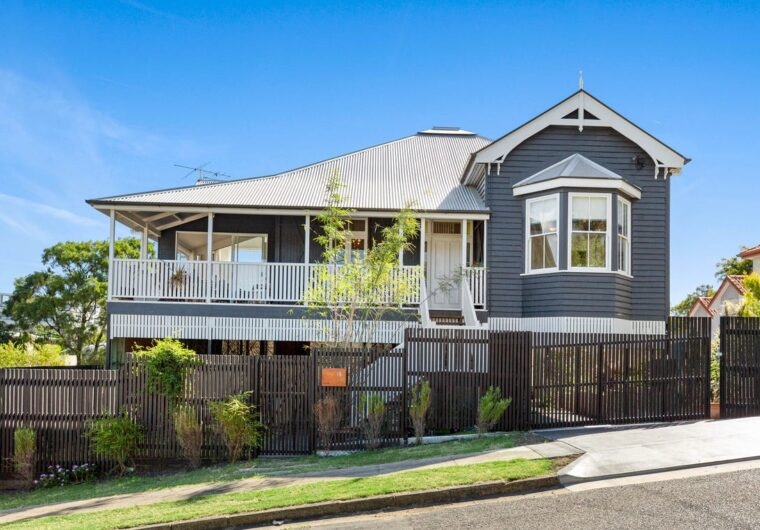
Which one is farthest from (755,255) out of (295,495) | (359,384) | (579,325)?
(295,495)

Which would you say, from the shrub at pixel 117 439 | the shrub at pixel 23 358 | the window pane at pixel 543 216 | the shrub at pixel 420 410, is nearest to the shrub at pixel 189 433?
the shrub at pixel 117 439

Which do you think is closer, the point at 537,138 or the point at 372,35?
the point at 537,138

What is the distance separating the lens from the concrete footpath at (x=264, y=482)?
10102mm

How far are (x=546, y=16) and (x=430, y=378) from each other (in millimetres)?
10196

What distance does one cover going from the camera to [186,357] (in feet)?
42.6

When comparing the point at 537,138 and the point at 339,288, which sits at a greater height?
the point at 537,138

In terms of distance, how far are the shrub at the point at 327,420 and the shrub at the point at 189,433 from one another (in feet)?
6.78

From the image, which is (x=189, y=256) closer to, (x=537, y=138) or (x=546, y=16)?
(x=537, y=138)

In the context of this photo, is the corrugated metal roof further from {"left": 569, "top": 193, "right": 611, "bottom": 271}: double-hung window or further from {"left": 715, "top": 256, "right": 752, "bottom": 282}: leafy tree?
{"left": 715, "top": 256, "right": 752, "bottom": 282}: leafy tree

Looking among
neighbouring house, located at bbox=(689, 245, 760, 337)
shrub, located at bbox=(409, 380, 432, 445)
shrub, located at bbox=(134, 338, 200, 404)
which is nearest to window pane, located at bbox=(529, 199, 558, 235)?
shrub, located at bbox=(409, 380, 432, 445)

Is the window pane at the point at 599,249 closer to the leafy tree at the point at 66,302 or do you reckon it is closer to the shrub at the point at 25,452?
the shrub at the point at 25,452

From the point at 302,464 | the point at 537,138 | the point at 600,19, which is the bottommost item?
the point at 302,464

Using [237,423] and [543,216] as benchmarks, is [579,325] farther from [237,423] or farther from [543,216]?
[237,423]

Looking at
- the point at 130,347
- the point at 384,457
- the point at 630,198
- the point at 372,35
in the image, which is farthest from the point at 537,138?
the point at 130,347
